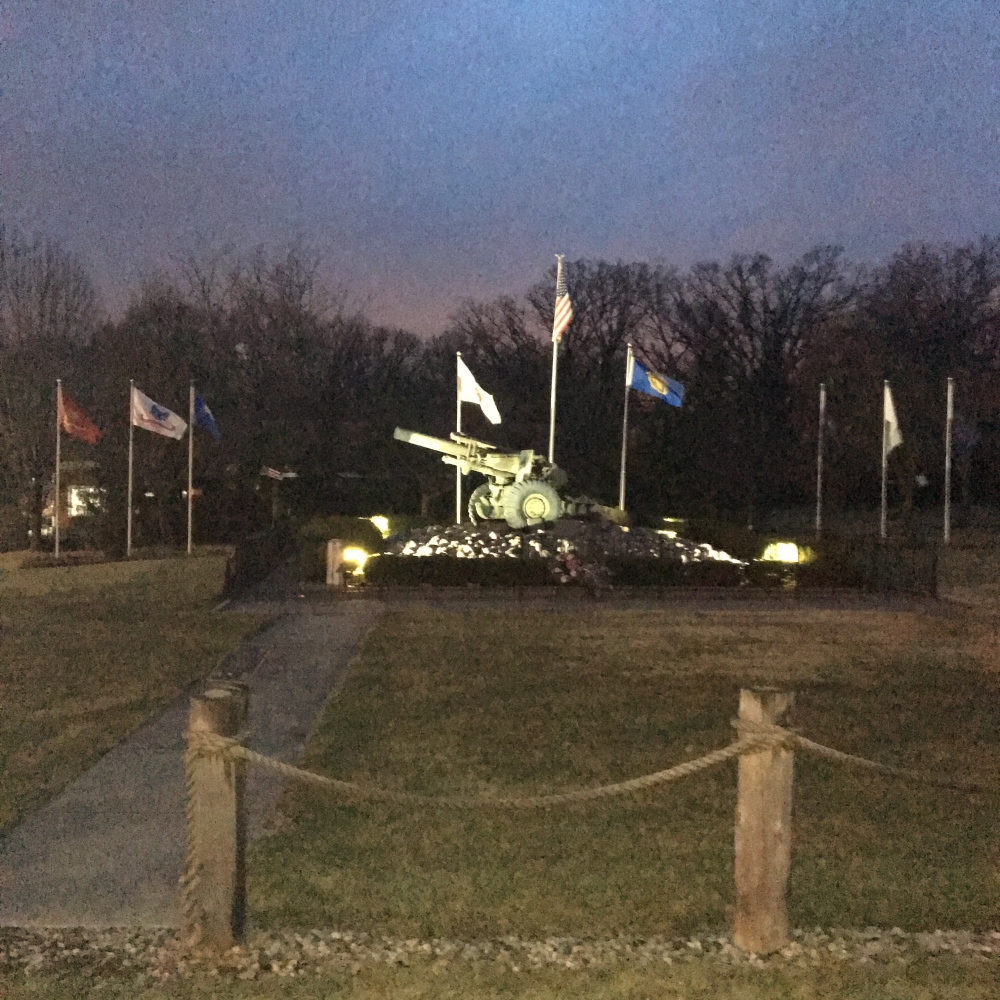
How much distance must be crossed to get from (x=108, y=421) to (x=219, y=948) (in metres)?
32.2

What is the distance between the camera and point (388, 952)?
4781 millimetres

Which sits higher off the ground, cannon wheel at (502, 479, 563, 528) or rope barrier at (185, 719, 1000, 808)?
cannon wheel at (502, 479, 563, 528)

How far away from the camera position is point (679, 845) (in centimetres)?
621

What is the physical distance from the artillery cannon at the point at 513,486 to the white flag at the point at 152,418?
16.8ft

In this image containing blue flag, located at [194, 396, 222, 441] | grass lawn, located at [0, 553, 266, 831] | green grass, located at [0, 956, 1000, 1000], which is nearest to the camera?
green grass, located at [0, 956, 1000, 1000]

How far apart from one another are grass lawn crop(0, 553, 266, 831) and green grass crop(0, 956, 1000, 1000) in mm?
2421

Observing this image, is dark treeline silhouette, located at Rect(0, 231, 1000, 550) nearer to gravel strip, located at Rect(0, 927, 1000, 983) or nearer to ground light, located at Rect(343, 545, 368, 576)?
ground light, located at Rect(343, 545, 368, 576)

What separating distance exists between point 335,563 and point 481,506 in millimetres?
5785

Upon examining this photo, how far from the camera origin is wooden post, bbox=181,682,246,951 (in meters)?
4.67

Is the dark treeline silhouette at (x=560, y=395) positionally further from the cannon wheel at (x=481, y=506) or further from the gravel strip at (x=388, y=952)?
the gravel strip at (x=388, y=952)

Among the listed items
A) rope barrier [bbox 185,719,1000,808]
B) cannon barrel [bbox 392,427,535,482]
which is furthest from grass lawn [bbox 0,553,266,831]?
cannon barrel [bbox 392,427,535,482]

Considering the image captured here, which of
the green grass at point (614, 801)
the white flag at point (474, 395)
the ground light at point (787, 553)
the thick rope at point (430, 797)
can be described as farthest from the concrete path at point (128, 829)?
the white flag at point (474, 395)

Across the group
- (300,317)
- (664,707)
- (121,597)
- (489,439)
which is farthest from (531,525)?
(300,317)

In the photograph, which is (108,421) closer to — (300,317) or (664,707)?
(300,317)
